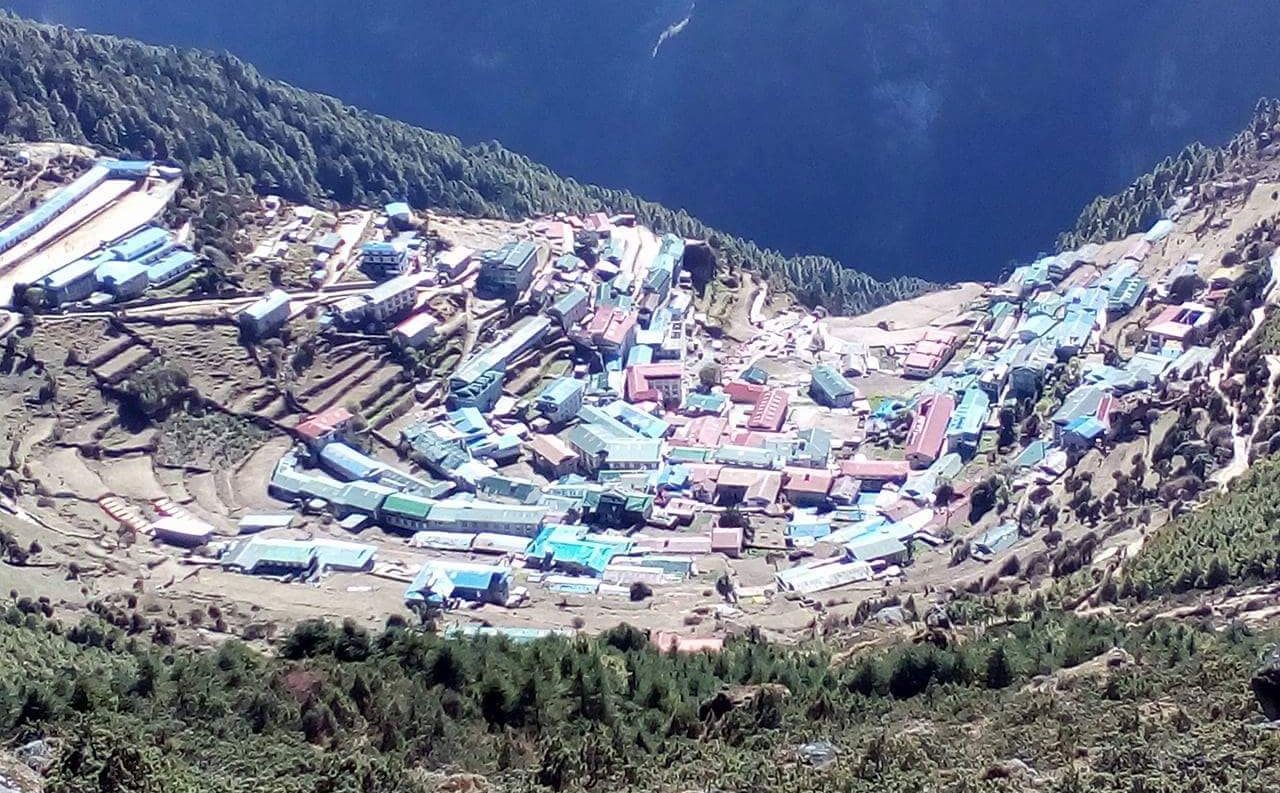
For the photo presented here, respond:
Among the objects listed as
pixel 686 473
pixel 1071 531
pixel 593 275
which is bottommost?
pixel 1071 531

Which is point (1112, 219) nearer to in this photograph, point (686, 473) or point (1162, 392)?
point (1162, 392)

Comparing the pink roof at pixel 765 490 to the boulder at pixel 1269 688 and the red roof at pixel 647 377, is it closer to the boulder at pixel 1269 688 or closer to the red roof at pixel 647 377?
the red roof at pixel 647 377

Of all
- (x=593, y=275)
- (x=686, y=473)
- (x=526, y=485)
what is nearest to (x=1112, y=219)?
(x=593, y=275)

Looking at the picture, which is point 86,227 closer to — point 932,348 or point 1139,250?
point 932,348

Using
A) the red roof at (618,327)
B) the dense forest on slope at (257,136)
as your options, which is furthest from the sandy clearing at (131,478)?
the dense forest on slope at (257,136)

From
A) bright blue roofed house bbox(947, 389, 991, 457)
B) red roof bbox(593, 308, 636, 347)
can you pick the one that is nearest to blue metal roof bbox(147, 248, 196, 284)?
red roof bbox(593, 308, 636, 347)
